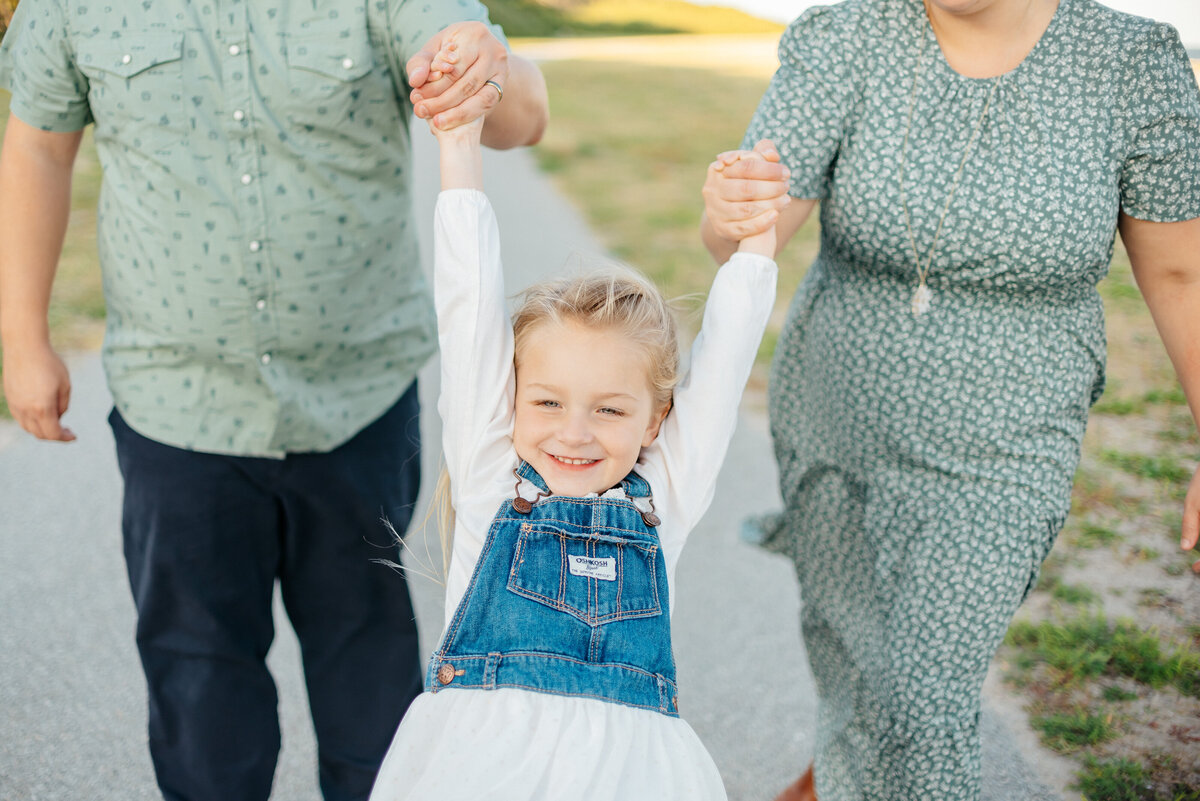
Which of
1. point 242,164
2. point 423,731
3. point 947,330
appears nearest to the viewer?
point 423,731

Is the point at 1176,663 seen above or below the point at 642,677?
below

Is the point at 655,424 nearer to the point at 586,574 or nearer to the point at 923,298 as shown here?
the point at 586,574

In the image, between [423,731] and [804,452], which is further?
[804,452]

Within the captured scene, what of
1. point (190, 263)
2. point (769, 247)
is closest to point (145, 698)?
point (190, 263)

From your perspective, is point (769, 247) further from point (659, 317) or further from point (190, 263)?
point (190, 263)

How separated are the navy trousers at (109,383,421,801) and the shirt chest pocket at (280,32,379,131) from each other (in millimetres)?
642


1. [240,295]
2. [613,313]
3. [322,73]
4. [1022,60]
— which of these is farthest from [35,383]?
[1022,60]

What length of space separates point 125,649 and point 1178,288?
295cm

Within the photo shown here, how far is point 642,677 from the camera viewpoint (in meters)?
1.66

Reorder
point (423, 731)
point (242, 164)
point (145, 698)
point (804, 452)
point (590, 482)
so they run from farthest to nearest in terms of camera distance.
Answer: point (145, 698), point (804, 452), point (242, 164), point (590, 482), point (423, 731)

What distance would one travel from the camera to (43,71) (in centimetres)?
185

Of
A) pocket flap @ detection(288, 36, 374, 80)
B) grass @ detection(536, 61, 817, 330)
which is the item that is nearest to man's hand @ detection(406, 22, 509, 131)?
pocket flap @ detection(288, 36, 374, 80)

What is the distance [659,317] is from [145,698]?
6.63 ft

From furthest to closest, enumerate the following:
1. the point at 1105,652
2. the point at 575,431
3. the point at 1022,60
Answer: the point at 1105,652
the point at 1022,60
the point at 575,431
